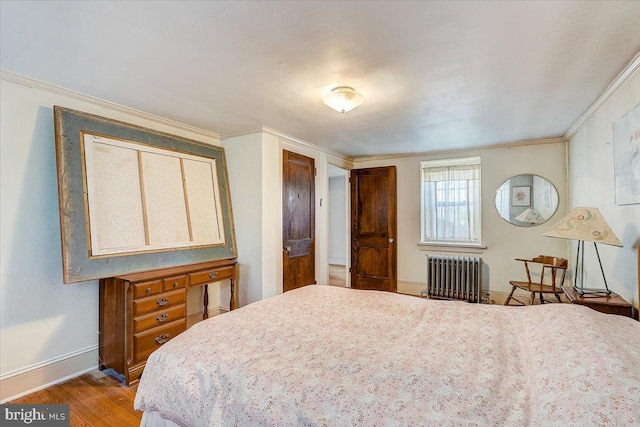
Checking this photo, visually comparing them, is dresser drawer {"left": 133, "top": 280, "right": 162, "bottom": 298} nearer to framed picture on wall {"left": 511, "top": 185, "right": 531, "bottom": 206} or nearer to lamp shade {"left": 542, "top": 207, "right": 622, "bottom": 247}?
lamp shade {"left": 542, "top": 207, "right": 622, "bottom": 247}

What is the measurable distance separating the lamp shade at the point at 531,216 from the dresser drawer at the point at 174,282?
4.38m

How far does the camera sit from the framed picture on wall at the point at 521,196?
165 inches

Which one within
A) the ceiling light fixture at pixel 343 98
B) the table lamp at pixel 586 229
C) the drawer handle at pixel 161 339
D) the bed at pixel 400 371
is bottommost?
the drawer handle at pixel 161 339

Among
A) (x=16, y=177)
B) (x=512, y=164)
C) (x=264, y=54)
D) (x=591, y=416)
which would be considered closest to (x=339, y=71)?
(x=264, y=54)

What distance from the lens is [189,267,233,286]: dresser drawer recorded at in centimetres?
291

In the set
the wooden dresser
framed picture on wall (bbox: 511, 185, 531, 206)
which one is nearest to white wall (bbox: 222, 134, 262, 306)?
the wooden dresser

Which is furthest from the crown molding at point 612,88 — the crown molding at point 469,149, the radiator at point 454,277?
the radiator at point 454,277

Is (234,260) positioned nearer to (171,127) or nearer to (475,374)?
(171,127)

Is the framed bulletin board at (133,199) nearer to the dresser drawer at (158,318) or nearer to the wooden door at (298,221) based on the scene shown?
the dresser drawer at (158,318)

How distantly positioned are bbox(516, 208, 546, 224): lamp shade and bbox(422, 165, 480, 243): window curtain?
56cm

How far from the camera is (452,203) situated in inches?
186

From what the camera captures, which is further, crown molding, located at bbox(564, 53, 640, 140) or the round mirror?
the round mirror

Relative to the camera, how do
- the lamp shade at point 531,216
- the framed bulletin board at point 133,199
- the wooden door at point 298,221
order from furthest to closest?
the lamp shade at point 531,216
the wooden door at point 298,221
the framed bulletin board at point 133,199

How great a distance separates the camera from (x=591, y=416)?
869 mm
